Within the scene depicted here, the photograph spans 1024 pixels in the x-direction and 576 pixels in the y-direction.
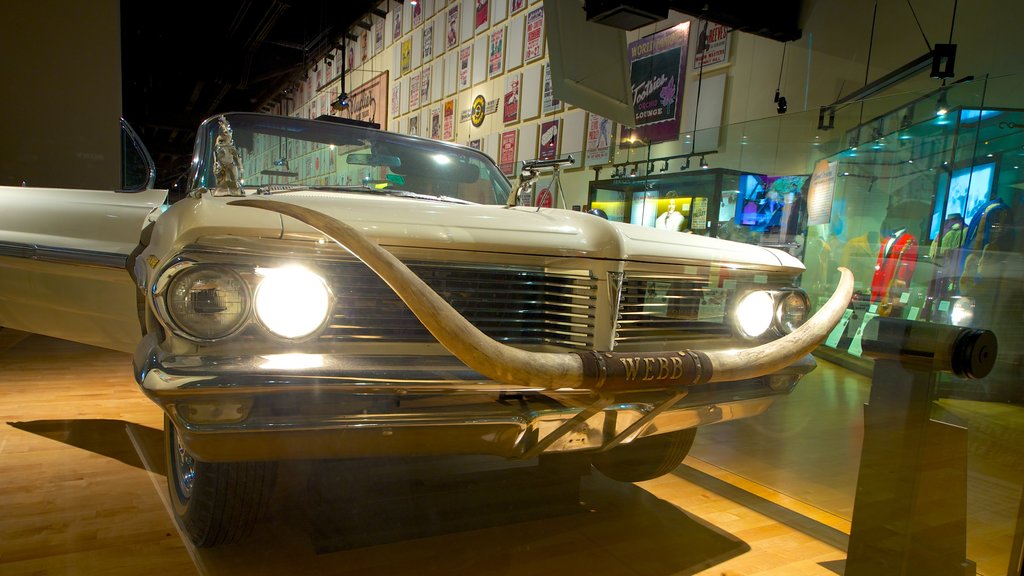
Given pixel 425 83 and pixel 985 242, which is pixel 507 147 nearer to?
pixel 425 83

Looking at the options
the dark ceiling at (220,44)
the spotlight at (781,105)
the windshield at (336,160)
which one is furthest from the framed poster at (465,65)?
the windshield at (336,160)

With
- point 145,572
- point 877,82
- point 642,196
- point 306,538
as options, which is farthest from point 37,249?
point 877,82

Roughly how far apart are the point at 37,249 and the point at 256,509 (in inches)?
65.3

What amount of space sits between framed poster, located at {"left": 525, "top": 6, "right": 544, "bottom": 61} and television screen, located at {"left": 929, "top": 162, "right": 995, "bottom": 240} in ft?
17.0

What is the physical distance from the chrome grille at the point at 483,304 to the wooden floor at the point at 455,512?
32.5 inches

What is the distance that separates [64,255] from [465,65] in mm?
6658

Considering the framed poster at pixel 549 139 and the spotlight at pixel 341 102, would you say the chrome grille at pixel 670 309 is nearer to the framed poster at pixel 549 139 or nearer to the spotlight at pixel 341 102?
A: the framed poster at pixel 549 139

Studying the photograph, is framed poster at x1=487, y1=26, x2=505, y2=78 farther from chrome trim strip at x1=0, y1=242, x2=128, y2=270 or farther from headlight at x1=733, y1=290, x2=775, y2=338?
headlight at x1=733, y1=290, x2=775, y2=338

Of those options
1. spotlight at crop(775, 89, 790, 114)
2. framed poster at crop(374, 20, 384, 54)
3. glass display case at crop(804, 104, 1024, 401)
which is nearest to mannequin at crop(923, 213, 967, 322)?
glass display case at crop(804, 104, 1024, 401)

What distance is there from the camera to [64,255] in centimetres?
246

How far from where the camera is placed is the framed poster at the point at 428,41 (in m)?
8.94

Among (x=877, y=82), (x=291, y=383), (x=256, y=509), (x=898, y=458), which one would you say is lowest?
(x=256, y=509)

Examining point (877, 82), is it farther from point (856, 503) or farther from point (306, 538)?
point (306, 538)

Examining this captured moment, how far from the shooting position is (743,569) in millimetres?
2076
